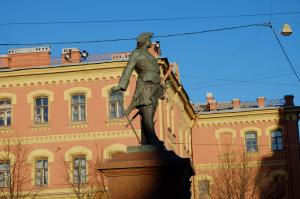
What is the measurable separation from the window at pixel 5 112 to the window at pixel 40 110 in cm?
153

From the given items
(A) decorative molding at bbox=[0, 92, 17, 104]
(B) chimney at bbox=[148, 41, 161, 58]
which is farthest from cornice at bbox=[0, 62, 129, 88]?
(B) chimney at bbox=[148, 41, 161, 58]

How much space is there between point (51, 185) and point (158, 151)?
2388cm

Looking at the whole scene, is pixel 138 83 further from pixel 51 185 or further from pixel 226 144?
pixel 226 144

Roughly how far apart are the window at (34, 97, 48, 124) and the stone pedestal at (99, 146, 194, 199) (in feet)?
81.4

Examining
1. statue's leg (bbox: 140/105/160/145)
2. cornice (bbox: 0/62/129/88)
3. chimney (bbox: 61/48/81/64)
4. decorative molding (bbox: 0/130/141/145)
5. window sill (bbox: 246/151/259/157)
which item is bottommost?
statue's leg (bbox: 140/105/160/145)

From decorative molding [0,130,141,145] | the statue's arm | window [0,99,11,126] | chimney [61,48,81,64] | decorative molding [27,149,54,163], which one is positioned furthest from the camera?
chimney [61,48,81,64]

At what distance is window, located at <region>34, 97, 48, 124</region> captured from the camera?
36094 mm

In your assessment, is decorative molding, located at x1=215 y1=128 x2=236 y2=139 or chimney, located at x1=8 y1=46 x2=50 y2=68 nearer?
chimney, located at x1=8 y1=46 x2=50 y2=68

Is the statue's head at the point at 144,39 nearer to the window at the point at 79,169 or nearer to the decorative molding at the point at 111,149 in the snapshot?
the decorative molding at the point at 111,149

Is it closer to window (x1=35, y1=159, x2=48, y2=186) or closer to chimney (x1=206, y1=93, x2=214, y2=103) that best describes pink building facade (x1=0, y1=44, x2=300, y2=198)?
window (x1=35, y1=159, x2=48, y2=186)

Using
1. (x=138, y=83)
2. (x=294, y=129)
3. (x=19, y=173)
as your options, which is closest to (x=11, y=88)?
(x=19, y=173)

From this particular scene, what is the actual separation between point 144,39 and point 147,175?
293 centimetres

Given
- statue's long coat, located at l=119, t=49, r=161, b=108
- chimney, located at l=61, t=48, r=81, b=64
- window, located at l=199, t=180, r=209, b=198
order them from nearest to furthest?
statue's long coat, located at l=119, t=49, r=161, b=108
chimney, located at l=61, t=48, r=81, b=64
window, located at l=199, t=180, r=209, b=198

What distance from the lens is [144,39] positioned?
13.0 m
